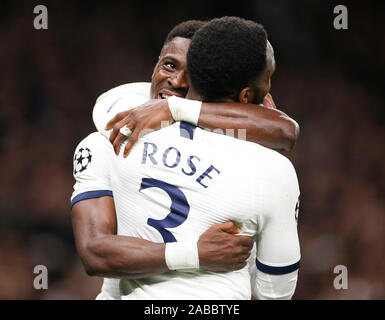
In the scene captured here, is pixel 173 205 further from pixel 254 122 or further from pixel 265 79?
pixel 265 79

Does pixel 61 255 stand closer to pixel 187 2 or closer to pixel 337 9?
pixel 187 2

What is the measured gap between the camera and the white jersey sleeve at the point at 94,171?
163cm

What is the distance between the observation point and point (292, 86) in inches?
169

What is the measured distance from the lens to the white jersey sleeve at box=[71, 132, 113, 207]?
5.35ft

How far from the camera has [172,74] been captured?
5.87ft

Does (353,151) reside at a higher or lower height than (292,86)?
lower

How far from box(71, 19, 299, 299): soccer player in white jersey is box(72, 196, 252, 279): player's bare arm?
3cm

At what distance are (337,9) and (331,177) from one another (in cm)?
126

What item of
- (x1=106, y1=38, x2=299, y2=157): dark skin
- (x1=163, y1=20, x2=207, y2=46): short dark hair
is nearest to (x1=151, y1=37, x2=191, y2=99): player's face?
(x1=163, y1=20, x2=207, y2=46): short dark hair

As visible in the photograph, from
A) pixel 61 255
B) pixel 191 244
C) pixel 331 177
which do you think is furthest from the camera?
pixel 331 177

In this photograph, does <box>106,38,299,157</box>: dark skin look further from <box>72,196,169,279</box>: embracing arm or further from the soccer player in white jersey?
<box>72,196,169,279</box>: embracing arm

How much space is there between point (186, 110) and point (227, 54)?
189 mm

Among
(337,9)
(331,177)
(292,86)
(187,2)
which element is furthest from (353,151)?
(187,2)

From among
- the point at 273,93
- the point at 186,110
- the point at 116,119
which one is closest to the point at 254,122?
the point at 186,110
